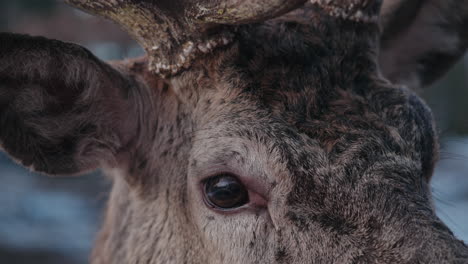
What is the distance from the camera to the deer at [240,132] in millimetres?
2854

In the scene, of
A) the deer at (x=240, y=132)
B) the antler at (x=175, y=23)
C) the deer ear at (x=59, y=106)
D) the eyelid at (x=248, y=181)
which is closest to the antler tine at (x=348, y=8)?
the deer at (x=240, y=132)

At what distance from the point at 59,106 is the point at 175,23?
0.92 metres

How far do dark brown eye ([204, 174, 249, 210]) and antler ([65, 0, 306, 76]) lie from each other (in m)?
0.77

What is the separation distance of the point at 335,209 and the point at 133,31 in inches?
62.9

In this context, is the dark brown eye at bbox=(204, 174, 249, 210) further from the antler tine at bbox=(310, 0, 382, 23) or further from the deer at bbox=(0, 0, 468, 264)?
the antler tine at bbox=(310, 0, 382, 23)

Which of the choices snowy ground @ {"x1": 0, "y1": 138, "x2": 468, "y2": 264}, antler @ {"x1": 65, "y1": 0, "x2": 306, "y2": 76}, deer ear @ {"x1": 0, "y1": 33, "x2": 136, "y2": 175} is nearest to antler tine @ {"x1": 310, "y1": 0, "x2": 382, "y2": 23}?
antler @ {"x1": 65, "y1": 0, "x2": 306, "y2": 76}

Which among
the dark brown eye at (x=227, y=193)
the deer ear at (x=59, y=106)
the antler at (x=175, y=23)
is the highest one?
the antler at (x=175, y=23)

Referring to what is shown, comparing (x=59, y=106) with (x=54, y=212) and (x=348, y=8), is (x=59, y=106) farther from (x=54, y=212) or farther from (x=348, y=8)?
(x=54, y=212)

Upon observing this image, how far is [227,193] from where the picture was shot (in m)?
3.21

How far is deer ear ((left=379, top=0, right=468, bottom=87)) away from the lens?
15.0 feet

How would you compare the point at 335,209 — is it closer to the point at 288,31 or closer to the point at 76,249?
the point at 288,31

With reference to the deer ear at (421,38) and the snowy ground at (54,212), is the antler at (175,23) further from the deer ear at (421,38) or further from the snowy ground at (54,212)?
the snowy ground at (54,212)

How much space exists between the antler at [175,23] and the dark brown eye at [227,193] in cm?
77

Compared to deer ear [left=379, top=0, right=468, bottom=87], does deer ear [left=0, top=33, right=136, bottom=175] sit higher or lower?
lower
